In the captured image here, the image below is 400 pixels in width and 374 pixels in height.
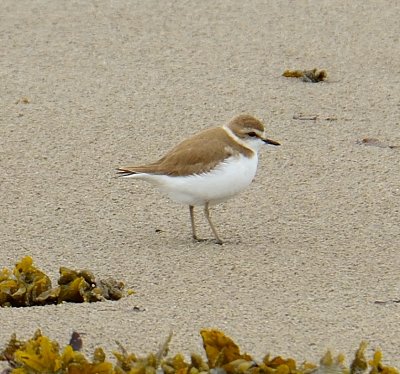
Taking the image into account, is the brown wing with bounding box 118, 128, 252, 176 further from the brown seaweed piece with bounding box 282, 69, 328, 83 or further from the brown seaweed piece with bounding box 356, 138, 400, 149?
the brown seaweed piece with bounding box 282, 69, 328, 83

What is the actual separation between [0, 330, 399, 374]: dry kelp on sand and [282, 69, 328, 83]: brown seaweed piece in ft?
13.4

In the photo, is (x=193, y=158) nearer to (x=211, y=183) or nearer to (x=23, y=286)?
(x=211, y=183)

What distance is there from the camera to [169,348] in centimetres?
459

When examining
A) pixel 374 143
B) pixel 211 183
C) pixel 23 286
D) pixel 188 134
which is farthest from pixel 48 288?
pixel 374 143

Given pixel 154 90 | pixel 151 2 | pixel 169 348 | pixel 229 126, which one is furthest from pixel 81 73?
pixel 169 348

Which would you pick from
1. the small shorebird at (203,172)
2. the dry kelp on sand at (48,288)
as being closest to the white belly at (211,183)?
the small shorebird at (203,172)

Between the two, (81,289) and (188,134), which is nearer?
(81,289)

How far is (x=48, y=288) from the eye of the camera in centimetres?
518

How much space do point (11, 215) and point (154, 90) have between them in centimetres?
209

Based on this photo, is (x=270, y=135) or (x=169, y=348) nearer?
(x=169, y=348)

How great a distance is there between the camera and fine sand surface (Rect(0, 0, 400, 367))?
495 centimetres

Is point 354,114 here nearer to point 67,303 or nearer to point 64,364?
point 67,303

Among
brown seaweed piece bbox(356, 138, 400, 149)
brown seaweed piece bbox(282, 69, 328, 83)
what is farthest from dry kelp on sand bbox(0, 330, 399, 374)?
brown seaweed piece bbox(282, 69, 328, 83)

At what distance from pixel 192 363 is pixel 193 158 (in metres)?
1.94
